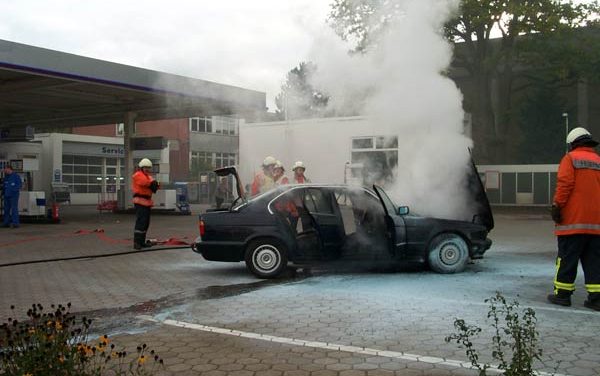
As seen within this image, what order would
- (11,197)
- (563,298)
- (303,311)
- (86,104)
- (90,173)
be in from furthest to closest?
(90,173) → (86,104) → (11,197) → (563,298) → (303,311)

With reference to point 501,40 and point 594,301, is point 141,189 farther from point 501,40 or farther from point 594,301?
point 501,40

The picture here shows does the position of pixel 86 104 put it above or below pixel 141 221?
above

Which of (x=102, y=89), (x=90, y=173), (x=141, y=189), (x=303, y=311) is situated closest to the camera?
(x=303, y=311)

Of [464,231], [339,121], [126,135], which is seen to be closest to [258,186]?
[339,121]

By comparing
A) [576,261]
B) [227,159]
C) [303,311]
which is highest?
[227,159]

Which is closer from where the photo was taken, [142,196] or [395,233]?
[395,233]

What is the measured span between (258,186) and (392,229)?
11.0ft

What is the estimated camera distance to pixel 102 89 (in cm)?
1847

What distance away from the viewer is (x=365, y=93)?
970cm

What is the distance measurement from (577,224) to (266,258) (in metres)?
4.09

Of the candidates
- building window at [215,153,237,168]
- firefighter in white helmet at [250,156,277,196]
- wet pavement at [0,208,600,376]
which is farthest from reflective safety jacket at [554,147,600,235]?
building window at [215,153,237,168]

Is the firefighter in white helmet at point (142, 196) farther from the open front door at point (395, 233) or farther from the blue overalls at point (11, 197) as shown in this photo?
the blue overalls at point (11, 197)

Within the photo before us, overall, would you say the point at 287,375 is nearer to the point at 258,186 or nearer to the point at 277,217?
the point at 277,217

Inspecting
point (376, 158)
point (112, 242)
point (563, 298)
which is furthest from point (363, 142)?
point (112, 242)
